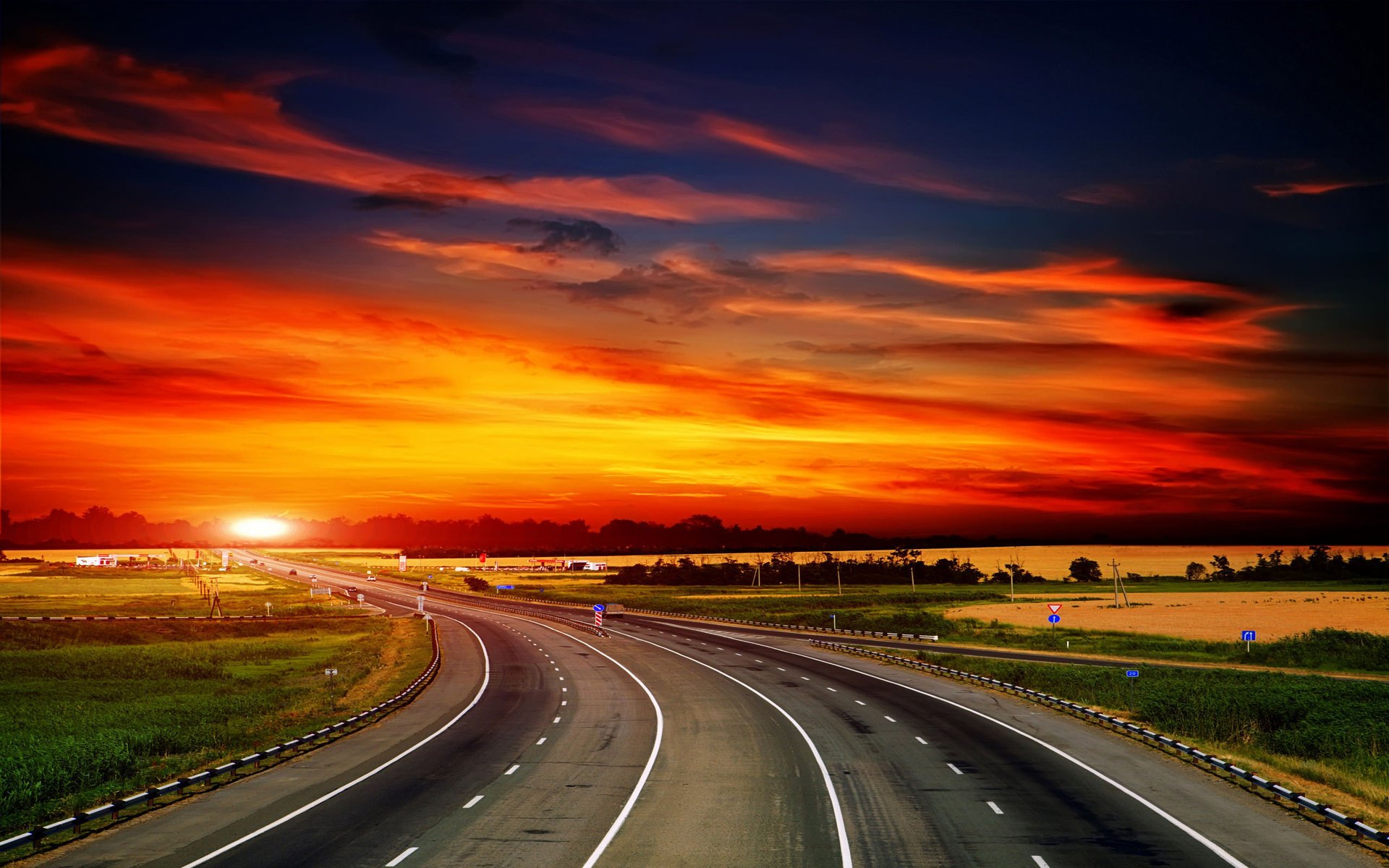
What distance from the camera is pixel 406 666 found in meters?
72.1

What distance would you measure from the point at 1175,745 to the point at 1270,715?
1988 centimetres

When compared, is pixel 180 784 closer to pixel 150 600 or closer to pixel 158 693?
pixel 158 693

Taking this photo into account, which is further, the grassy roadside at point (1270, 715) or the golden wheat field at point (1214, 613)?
the golden wheat field at point (1214, 613)

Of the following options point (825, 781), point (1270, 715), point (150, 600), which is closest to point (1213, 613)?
point (1270, 715)

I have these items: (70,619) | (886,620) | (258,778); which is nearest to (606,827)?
(258,778)

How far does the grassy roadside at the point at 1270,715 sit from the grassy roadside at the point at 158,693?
37.6 meters

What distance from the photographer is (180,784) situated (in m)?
29.8

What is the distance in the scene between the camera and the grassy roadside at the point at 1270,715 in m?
33.8

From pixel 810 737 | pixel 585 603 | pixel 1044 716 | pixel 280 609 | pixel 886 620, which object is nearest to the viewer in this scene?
pixel 810 737

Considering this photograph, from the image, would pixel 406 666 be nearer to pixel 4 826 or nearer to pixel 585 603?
pixel 4 826

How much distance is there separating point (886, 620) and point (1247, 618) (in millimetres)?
43742

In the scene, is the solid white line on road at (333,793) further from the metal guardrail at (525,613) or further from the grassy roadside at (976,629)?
the grassy roadside at (976,629)

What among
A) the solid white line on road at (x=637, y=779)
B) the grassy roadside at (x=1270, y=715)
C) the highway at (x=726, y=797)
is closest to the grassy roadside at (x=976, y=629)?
the grassy roadside at (x=1270, y=715)

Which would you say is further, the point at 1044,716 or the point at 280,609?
the point at 280,609
